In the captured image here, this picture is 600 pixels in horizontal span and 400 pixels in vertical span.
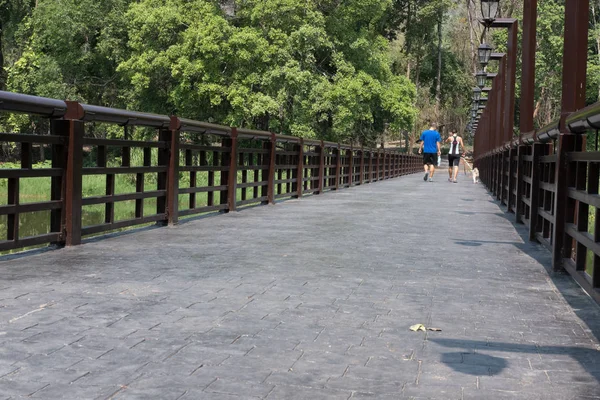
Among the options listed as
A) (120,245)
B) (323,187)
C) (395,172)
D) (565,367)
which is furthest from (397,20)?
(565,367)

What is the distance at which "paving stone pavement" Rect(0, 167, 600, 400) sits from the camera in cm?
315

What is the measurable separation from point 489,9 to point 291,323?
11.7 m

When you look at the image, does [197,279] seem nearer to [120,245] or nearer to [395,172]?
[120,245]

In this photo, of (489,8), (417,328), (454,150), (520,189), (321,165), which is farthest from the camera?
(454,150)

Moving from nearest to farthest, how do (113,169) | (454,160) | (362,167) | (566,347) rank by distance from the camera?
(566,347) → (113,169) → (362,167) → (454,160)

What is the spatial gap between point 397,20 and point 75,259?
173 feet

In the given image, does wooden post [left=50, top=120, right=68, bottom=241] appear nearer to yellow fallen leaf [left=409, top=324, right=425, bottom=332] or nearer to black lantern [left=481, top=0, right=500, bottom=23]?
yellow fallen leaf [left=409, top=324, right=425, bottom=332]

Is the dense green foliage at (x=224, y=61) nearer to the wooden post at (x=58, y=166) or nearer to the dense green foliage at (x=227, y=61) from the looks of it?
the dense green foliage at (x=227, y=61)

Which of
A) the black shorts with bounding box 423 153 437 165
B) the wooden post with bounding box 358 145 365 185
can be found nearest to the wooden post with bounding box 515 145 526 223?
the wooden post with bounding box 358 145 365 185

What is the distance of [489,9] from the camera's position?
14523 millimetres

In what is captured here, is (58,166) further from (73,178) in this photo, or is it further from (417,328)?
(417,328)

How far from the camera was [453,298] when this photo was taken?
16.6ft

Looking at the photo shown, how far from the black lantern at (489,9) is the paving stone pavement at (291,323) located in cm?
801

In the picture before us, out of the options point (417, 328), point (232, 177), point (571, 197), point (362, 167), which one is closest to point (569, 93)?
point (571, 197)
